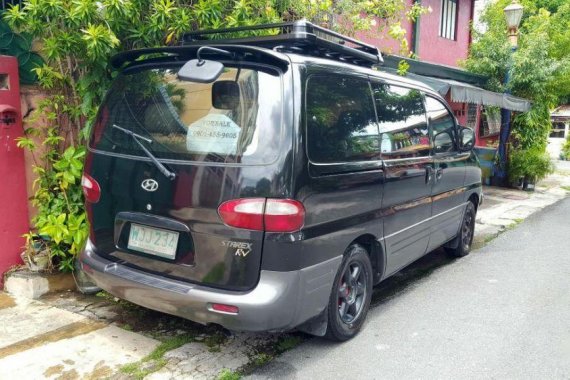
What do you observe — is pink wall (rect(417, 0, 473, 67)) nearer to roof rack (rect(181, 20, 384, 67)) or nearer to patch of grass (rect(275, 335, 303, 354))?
roof rack (rect(181, 20, 384, 67))

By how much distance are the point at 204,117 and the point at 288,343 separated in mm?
1701

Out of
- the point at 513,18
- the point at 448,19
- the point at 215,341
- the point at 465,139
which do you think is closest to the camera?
the point at 215,341

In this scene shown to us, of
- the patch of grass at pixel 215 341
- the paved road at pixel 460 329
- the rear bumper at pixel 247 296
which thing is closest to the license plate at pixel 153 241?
the rear bumper at pixel 247 296

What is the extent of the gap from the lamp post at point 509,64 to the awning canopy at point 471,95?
1.88 feet

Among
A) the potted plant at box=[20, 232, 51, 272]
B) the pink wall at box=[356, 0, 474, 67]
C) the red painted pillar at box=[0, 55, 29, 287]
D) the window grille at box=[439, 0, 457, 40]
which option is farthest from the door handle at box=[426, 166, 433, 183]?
the window grille at box=[439, 0, 457, 40]

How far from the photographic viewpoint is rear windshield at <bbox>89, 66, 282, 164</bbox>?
115 inches

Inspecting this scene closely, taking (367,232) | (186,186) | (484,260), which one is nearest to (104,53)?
(186,186)

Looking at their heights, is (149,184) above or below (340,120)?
below

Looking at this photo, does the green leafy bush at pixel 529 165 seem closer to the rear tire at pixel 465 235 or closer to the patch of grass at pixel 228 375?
the rear tire at pixel 465 235

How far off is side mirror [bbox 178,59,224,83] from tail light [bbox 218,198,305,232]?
2.32ft

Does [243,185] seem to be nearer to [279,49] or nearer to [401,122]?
[279,49]

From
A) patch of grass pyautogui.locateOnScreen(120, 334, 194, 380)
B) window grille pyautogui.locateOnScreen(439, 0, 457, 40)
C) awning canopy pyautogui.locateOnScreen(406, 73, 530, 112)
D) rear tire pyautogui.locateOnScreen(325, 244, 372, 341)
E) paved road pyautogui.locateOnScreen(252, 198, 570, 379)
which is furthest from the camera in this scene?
window grille pyautogui.locateOnScreen(439, 0, 457, 40)

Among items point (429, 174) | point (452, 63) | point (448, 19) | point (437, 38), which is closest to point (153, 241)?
point (429, 174)

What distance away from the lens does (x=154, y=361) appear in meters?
3.26
